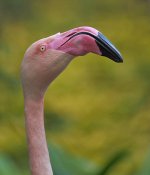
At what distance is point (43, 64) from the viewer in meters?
1.25

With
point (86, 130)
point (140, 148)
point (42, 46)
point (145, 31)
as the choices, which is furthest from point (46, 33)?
point (42, 46)

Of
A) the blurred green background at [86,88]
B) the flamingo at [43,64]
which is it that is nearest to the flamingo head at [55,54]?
the flamingo at [43,64]

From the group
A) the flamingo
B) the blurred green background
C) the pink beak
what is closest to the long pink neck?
the flamingo

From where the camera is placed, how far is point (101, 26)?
3.52 metres

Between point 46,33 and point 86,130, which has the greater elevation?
point 46,33

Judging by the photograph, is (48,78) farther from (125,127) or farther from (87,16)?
(87,16)

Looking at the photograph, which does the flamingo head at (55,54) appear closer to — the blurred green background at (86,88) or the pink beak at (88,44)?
the pink beak at (88,44)

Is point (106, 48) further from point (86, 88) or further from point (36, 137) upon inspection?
point (86, 88)

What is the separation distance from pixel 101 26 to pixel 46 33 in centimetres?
32

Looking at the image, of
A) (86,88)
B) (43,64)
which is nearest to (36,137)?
(43,64)

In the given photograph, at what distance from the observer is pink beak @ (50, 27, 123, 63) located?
4.03ft

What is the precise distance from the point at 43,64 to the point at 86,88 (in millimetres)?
1820

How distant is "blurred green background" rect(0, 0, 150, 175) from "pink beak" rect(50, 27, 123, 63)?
2.08ft

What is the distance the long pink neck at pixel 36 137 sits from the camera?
1271 mm
